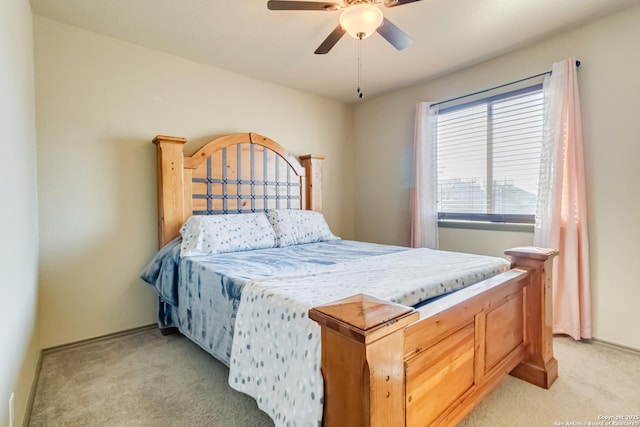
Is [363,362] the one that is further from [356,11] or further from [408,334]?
[356,11]

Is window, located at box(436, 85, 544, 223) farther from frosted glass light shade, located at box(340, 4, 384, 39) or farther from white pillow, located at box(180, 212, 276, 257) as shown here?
white pillow, located at box(180, 212, 276, 257)

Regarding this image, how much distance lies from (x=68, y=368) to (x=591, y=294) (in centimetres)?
383

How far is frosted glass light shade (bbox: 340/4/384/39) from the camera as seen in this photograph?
177cm

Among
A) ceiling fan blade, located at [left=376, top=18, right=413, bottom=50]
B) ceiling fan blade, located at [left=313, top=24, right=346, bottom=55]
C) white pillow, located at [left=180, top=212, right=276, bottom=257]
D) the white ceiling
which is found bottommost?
white pillow, located at [left=180, top=212, right=276, bottom=257]

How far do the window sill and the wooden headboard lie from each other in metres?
1.48

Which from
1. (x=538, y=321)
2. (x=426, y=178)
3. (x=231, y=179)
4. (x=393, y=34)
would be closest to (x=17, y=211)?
(x=231, y=179)

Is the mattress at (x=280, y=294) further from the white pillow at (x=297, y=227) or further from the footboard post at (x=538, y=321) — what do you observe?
the white pillow at (x=297, y=227)

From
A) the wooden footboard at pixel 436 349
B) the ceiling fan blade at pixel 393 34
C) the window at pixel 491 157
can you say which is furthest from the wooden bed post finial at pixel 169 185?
the window at pixel 491 157

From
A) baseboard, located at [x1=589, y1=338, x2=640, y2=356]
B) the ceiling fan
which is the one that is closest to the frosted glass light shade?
the ceiling fan

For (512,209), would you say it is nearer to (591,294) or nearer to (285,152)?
(591,294)

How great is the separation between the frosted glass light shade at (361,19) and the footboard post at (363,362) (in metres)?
1.61

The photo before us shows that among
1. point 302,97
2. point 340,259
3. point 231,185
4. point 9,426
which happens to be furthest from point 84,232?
point 302,97

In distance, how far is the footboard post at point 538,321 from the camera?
1.86m

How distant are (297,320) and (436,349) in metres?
0.56
